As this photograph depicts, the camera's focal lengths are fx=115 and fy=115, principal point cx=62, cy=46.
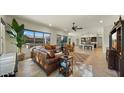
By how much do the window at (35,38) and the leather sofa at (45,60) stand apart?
0.22 m

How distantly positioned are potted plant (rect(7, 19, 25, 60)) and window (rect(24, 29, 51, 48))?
0.11 m

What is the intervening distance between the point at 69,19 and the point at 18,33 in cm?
125

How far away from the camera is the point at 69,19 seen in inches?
106

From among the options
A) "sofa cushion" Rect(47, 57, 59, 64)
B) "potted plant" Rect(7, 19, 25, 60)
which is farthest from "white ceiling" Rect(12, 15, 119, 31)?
"sofa cushion" Rect(47, 57, 59, 64)

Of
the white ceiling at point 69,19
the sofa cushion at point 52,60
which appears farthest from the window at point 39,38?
the sofa cushion at point 52,60

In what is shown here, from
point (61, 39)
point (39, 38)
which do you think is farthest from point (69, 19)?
point (39, 38)

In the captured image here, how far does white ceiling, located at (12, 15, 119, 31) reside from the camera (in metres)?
2.61

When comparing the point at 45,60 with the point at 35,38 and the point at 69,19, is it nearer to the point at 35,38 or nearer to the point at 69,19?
the point at 35,38

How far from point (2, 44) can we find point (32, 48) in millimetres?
698

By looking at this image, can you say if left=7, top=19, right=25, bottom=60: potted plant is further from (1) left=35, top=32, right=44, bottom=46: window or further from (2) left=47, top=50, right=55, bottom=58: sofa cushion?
(2) left=47, top=50, right=55, bottom=58: sofa cushion

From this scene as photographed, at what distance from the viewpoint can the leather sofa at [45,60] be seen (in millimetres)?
3073

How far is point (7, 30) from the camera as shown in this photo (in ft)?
8.48

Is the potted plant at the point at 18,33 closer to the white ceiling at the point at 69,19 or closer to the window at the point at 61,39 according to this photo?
the white ceiling at the point at 69,19
